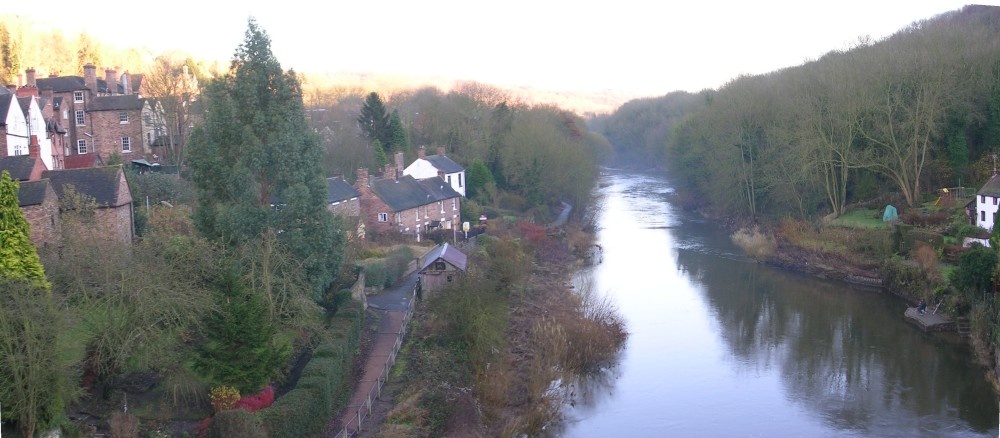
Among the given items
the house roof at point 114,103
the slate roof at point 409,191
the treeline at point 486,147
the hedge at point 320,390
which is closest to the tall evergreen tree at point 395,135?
the treeline at point 486,147

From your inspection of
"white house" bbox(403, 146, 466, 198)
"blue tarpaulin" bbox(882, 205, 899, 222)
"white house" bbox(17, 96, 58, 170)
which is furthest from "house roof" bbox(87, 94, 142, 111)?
"blue tarpaulin" bbox(882, 205, 899, 222)

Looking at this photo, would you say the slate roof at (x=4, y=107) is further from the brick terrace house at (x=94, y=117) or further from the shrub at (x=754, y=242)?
the shrub at (x=754, y=242)

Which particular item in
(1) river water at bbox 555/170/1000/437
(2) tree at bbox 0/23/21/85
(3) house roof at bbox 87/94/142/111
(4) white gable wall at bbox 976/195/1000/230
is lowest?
(1) river water at bbox 555/170/1000/437

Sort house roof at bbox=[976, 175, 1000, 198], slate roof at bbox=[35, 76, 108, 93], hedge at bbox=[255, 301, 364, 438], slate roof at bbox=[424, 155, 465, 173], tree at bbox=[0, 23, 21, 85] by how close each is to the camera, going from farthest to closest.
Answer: slate roof at bbox=[424, 155, 465, 173] < tree at bbox=[0, 23, 21, 85] < slate roof at bbox=[35, 76, 108, 93] < house roof at bbox=[976, 175, 1000, 198] < hedge at bbox=[255, 301, 364, 438]

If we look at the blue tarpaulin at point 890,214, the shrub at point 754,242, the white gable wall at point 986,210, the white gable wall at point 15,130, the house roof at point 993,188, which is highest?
the white gable wall at point 15,130

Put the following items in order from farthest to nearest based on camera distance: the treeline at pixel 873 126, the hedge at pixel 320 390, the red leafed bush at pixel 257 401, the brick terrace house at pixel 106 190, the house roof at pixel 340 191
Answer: the treeline at pixel 873 126, the house roof at pixel 340 191, the brick terrace house at pixel 106 190, the red leafed bush at pixel 257 401, the hedge at pixel 320 390

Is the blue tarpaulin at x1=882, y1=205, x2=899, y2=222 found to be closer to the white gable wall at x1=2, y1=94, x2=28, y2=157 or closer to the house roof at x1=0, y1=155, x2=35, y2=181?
the house roof at x1=0, y1=155, x2=35, y2=181

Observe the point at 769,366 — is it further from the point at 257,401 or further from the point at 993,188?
the point at 257,401
